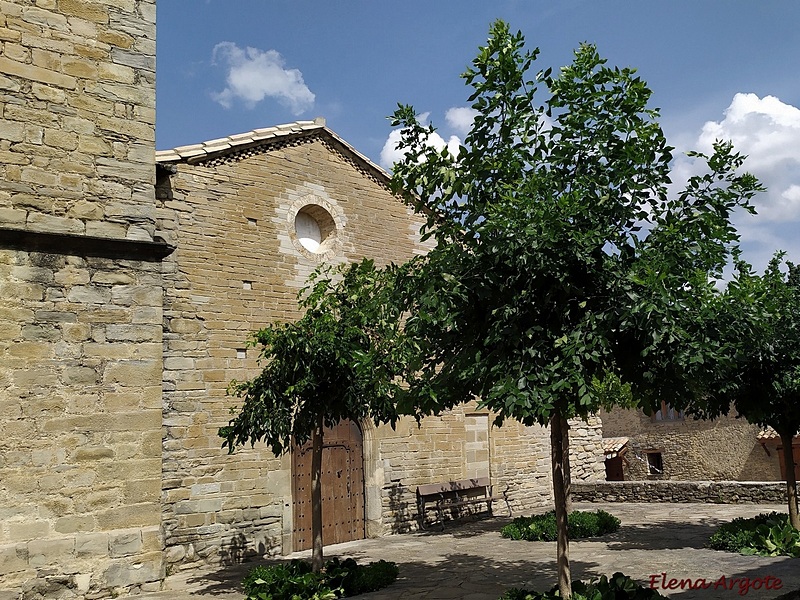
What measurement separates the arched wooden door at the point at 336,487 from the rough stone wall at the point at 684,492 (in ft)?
22.3

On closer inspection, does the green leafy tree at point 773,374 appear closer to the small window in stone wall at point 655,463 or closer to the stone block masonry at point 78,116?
the stone block masonry at point 78,116

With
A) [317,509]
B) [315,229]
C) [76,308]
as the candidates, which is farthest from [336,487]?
[76,308]

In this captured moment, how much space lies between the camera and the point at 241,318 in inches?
426

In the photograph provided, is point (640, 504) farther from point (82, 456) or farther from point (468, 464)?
point (82, 456)

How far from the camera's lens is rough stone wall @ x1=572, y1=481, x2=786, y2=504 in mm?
14094

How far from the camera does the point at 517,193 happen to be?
18.7 ft

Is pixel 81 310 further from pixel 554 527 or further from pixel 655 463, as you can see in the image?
pixel 655 463

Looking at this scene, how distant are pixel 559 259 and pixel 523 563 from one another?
5.07 meters

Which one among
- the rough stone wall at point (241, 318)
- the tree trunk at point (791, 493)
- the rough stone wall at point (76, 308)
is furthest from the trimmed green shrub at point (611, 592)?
the rough stone wall at point (241, 318)

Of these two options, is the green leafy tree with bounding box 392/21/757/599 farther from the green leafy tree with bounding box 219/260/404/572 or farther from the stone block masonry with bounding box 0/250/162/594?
the stone block masonry with bounding box 0/250/162/594

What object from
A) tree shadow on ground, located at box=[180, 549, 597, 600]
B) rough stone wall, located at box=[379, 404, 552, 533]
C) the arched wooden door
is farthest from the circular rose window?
tree shadow on ground, located at box=[180, 549, 597, 600]

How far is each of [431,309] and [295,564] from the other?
11.9ft

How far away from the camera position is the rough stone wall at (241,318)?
32.6 ft
